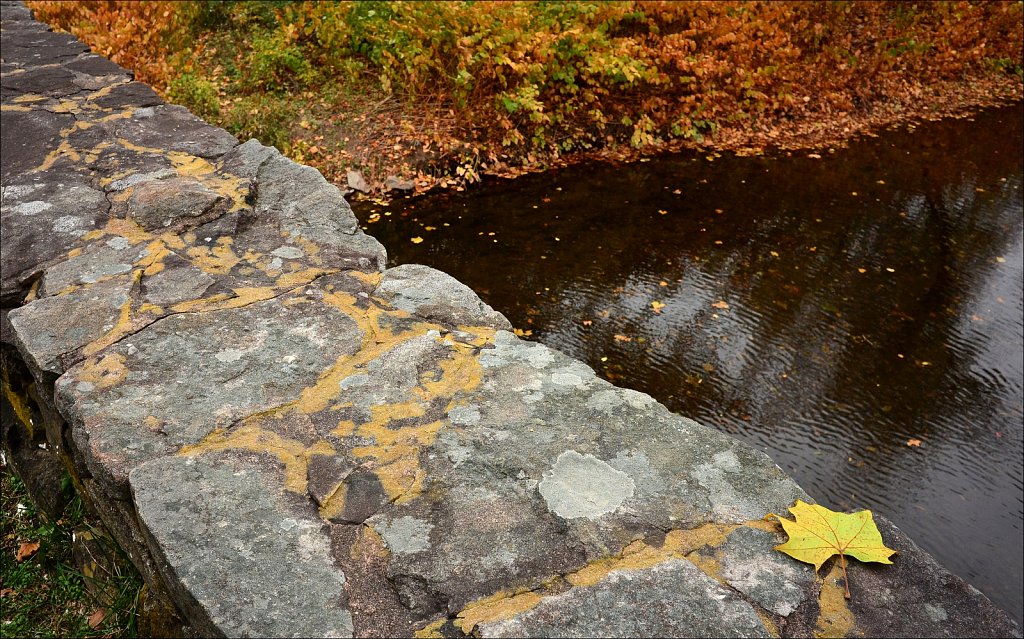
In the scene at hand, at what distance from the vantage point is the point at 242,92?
24.2 feet

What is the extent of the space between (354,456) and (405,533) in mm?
305

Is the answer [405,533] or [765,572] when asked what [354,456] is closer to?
[405,533]

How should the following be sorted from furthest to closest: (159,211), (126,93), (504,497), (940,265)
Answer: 1. (940,265)
2. (126,93)
3. (159,211)
4. (504,497)

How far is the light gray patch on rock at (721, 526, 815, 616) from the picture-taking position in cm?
153

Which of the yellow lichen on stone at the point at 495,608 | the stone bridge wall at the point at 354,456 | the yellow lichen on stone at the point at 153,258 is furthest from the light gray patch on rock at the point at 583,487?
the yellow lichen on stone at the point at 153,258

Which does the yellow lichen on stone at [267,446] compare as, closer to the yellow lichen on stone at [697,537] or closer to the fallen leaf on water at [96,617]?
the yellow lichen on stone at [697,537]

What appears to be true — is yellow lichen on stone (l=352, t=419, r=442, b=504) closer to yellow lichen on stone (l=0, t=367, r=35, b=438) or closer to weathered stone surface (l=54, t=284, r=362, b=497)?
weathered stone surface (l=54, t=284, r=362, b=497)

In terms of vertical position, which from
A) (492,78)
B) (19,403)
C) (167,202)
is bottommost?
(19,403)

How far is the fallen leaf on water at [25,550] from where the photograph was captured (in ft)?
9.55

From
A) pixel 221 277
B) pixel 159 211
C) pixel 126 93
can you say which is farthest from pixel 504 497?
pixel 126 93

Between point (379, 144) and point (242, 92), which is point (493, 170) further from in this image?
point (242, 92)

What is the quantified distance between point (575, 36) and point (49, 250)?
18.3 ft

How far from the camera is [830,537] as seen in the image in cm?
165

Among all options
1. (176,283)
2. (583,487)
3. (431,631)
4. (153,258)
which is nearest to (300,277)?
(176,283)
